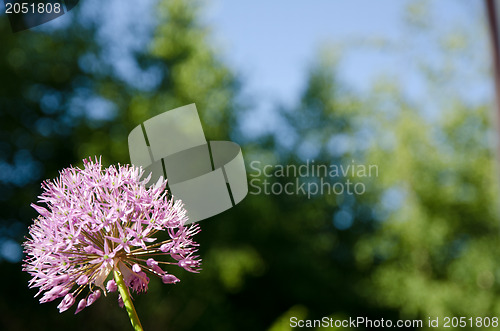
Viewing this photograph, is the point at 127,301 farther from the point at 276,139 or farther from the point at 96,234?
the point at 276,139

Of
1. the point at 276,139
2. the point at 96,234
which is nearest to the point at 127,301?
the point at 96,234

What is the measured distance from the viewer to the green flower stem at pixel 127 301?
0.34 meters

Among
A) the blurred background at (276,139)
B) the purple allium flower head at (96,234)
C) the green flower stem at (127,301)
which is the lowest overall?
the blurred background at (276,139)

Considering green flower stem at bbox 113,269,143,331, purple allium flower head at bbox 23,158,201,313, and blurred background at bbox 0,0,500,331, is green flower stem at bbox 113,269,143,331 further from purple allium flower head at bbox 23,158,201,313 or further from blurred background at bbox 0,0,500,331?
blurred background at bbox 0,0,500,331

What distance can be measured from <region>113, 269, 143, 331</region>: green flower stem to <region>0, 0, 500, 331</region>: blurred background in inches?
130

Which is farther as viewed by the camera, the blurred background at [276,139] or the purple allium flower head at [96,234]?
the blurred background at [276,139]

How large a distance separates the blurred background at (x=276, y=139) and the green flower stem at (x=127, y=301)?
331 cm

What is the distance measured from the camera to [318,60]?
199 inches

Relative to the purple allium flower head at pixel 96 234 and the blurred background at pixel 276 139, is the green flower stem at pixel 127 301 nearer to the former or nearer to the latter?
the purple allium flower head at pixel 96 234

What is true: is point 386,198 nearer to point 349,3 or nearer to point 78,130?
point 349,3

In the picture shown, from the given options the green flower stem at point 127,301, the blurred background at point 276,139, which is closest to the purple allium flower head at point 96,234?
the green flower stem at point 127,301

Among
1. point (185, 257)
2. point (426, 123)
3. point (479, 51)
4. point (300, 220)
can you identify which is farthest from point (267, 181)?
point (185, 257)

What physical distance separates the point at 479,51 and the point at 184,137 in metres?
2.52

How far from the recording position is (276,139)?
15.6 feet
